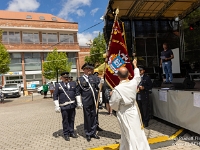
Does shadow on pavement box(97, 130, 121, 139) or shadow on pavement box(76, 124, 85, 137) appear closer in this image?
shadow on pavement box(97, 130, 121, 139)

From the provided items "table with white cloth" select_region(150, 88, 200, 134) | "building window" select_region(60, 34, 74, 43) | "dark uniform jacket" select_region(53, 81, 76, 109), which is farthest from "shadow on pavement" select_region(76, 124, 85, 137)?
"building window" select_region(60, 34, 74, 43)

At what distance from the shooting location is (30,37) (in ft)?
128

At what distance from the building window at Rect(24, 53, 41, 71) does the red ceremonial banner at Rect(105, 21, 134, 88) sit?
34193 millimetres

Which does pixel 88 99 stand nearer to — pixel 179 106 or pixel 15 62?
pixel 179 106

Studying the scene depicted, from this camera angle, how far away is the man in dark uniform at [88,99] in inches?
227

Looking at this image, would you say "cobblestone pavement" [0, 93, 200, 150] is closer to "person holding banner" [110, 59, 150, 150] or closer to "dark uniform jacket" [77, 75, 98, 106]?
"dark uniform jacket" [77, 75, 98, 106]

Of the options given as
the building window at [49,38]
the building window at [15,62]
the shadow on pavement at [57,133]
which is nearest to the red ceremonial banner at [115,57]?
the shadow on pavement at [57,133]

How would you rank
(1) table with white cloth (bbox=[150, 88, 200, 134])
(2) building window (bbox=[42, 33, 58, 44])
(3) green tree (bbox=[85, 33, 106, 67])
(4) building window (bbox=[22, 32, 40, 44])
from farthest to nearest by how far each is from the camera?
(2) building window (bbox=[42, 33, 58, 44]) < (4) building window (bbox=[22, 32, 40, 44]) < (3) green tree (bbox=[85, 33, 106, 67]) < (1) table with white cloth (bbox=[150, 88, 200, 134])

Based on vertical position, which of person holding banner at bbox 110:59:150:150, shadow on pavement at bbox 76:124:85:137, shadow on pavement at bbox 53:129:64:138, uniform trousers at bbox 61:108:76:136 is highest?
person holding banner at bbox 110:59:150:150

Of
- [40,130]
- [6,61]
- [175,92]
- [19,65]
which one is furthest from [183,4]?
[19,65]

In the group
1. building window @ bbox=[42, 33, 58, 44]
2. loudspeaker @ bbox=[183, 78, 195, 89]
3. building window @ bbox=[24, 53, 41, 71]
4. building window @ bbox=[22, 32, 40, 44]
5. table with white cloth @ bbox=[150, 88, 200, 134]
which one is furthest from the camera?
building window @ bbox=[42, 33, 58, 44]

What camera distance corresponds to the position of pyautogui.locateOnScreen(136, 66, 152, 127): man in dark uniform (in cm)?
654

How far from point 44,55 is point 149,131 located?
36062mm

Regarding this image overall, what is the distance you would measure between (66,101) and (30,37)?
35959 mm
